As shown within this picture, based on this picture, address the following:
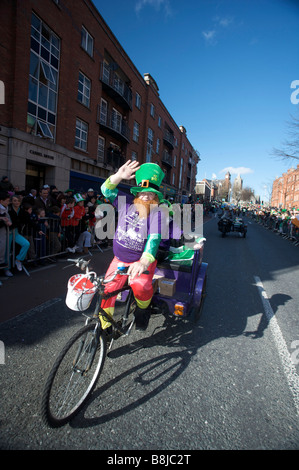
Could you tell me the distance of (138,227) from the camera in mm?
2611

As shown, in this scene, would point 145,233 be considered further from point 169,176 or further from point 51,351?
point 169,176

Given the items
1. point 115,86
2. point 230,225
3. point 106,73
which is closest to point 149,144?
point 115,86

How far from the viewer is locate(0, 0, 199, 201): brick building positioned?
36.2 feet

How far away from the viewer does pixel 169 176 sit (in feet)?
134

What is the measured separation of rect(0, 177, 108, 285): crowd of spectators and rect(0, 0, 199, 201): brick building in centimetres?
537

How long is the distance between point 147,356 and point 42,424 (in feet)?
3.99

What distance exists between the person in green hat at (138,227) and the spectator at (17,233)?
3.63 meters

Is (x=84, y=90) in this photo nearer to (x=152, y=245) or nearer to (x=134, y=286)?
(x=152, y=245)

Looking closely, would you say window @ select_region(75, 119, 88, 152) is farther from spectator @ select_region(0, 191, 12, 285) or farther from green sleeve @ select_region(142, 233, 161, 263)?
green sleeve @ select_region(142, 233, 161, 263)

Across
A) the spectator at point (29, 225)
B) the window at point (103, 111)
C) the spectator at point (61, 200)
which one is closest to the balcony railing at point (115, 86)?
the window at point (103, 111)

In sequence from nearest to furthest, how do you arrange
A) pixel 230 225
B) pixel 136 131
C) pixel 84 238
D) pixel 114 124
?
pixel 84 238 < pixel 230 225 < pixel 114 124 < pixel 136 131

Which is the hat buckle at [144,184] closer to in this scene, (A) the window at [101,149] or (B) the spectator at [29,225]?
(B) the spectator at [29,225]

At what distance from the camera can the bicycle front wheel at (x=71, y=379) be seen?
180cm

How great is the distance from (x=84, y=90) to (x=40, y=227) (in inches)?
563
